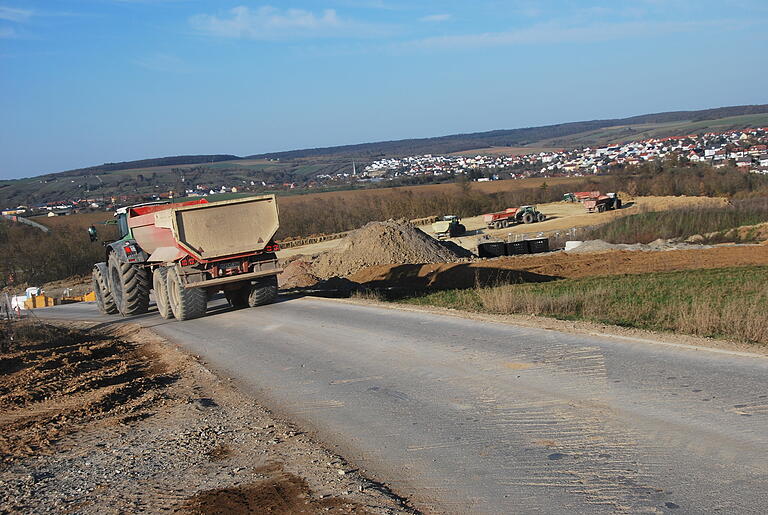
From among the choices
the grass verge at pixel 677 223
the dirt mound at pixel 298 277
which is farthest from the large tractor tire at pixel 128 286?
the grass verge at pixel 677 223

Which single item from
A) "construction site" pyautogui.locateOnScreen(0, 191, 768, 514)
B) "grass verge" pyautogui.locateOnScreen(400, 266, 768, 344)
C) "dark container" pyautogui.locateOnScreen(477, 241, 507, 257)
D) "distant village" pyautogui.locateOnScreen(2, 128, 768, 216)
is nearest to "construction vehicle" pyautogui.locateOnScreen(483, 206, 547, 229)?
"distant village" pyautogui.locateOnScreen(2, 128, 768, 216)

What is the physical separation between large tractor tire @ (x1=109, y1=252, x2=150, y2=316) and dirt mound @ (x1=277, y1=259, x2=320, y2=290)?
760 cm

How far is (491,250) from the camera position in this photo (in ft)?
132

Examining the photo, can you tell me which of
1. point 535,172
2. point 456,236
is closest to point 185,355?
point 456,236

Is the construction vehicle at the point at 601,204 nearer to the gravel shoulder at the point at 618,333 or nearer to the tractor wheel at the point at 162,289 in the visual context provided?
the tractor wheel at the point at 162,289

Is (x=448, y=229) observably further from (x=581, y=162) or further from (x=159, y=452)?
(x=581, y=162)

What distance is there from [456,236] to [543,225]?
9037 mm

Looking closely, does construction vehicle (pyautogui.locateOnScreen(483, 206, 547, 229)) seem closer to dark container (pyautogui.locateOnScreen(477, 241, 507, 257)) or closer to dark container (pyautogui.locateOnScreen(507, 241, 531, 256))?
dark container (pyautogui.locateOnScreen(507, 241, 531, 256))

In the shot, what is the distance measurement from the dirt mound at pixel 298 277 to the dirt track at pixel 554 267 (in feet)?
6.09

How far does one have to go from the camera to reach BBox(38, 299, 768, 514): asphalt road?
5.58 m

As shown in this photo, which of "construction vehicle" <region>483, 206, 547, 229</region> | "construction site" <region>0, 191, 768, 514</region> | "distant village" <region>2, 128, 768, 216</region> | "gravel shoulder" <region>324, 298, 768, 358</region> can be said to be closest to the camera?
"construction site" <region>0, 191, 768, 514</region>

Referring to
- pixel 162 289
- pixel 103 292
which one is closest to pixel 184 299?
pixel 162 289

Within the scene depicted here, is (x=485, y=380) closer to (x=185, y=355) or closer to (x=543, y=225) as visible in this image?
(x=185, y=355)

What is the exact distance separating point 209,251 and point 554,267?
16.2 m
